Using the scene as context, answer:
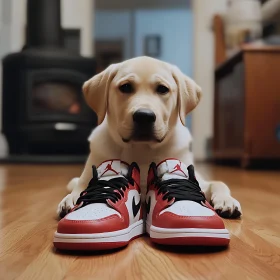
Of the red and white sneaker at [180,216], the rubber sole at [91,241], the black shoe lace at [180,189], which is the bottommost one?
the rubber sole at [91,241]

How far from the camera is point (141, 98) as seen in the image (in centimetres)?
130

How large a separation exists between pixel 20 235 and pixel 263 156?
2.42 meters

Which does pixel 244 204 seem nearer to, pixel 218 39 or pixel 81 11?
pixel 218 39

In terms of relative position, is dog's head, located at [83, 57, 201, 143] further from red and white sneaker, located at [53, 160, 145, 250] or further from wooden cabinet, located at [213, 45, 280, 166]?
wooden cabinet, located at [213, 45, 280, 166]

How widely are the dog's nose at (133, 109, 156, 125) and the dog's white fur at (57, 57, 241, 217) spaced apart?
17 mm

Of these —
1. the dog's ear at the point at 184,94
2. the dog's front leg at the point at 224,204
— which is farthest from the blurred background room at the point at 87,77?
the dog's front leg at the point at 224,204

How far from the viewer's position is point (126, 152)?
1.36 m

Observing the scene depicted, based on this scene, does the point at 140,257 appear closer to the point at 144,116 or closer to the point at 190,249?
the point at 190,249

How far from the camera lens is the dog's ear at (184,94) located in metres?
1.41

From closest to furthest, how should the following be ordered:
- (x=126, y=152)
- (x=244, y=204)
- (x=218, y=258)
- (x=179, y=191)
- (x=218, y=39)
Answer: (x=218, y=258)
(x=179, y=191)
(x=126, y=152)
(x=244, y=204)
(x=218, y=39)

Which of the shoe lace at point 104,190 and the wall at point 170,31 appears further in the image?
the wall at point 170,31

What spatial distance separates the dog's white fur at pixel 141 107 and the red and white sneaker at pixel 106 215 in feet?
0.65

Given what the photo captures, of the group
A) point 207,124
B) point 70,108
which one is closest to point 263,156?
point 207,124

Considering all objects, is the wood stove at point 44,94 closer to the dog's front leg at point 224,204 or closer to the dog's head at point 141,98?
the dog's head at point 141,98
